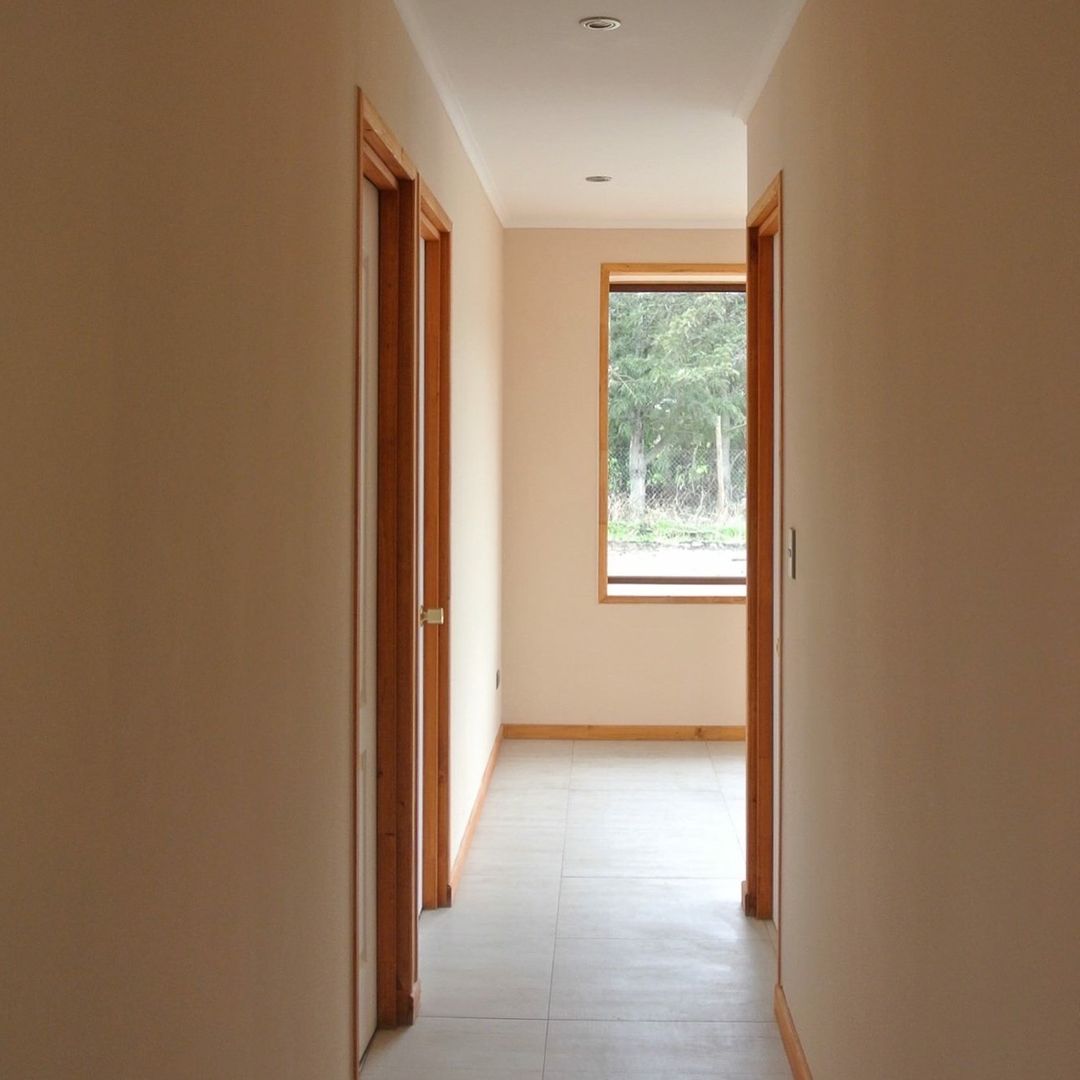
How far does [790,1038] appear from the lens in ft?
10.1

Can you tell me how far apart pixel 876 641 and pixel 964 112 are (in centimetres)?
87

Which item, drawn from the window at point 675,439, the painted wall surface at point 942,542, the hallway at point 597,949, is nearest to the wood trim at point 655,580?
the window at point 675,439

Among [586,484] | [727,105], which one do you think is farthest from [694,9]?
[586,484]

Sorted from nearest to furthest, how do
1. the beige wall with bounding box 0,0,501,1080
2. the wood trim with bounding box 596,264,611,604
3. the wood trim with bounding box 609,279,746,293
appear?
the beige wall with bounding box 0,0,501,1080, the wood trim with bounding box 596,264,611,604, the wood trim with bounding box 609,279,746,293

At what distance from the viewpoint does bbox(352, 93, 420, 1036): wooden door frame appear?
3242 mm

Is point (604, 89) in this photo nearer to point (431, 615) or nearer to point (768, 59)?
point (768, 59)

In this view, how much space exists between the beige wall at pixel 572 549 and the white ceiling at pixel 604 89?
0.57 m

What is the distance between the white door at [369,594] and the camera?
3.13 meters

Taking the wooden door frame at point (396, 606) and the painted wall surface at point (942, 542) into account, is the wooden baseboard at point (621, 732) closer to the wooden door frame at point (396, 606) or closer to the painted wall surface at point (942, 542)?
the wooden door frame at point (396, 606)

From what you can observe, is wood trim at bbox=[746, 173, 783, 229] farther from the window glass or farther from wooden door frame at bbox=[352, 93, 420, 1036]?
the window glass

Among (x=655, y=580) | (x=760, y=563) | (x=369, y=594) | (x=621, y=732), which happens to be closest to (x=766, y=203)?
(x=760, y=563)

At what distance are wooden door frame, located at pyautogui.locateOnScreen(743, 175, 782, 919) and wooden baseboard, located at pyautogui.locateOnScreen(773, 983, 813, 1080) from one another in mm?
688

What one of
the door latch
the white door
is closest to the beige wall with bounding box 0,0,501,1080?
the white door

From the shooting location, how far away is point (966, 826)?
1601 mm
